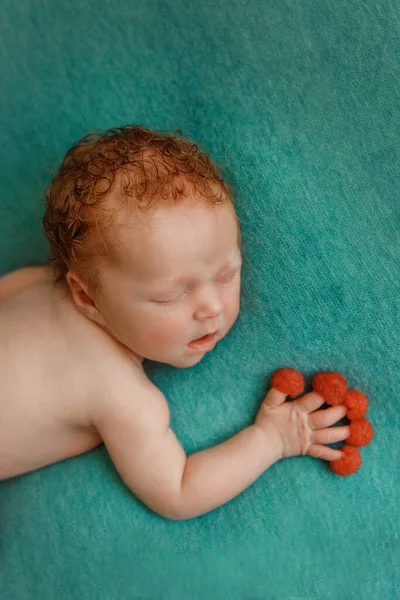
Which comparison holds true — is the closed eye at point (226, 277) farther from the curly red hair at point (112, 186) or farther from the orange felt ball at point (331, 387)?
the orange felt ball at point (331, 387)

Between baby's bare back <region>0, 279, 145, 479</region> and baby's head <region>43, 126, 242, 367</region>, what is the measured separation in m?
0.04

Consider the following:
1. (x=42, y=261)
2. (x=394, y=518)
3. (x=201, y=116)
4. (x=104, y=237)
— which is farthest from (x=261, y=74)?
(x=394, y=518)

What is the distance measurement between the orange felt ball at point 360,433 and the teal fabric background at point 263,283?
3 centimetres

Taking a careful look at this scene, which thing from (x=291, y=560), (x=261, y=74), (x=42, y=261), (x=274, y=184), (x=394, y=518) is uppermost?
(x=261, y=74)

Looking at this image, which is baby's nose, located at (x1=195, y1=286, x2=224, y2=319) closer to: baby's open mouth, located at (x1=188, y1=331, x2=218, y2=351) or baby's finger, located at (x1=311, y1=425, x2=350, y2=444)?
baby's open mouth, located at (x1=188, y1=331, x2=218, y2=351)

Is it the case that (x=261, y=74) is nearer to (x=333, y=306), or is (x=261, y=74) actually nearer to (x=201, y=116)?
(x=201, y=116)

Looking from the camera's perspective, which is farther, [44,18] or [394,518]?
[44,18]

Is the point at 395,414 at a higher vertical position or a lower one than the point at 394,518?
higher

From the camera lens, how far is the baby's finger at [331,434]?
3.37 ft

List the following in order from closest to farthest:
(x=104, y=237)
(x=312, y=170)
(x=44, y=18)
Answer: (x=104, y=237)
(x=312, y=170)
(x=44, y=18)

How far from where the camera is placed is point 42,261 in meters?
1.17

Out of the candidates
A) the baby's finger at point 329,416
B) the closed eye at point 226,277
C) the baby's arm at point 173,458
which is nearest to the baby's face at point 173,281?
the closed eye at point 226,277

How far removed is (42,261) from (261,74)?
0.51 m

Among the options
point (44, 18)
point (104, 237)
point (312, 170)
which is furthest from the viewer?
point (44, 18)
